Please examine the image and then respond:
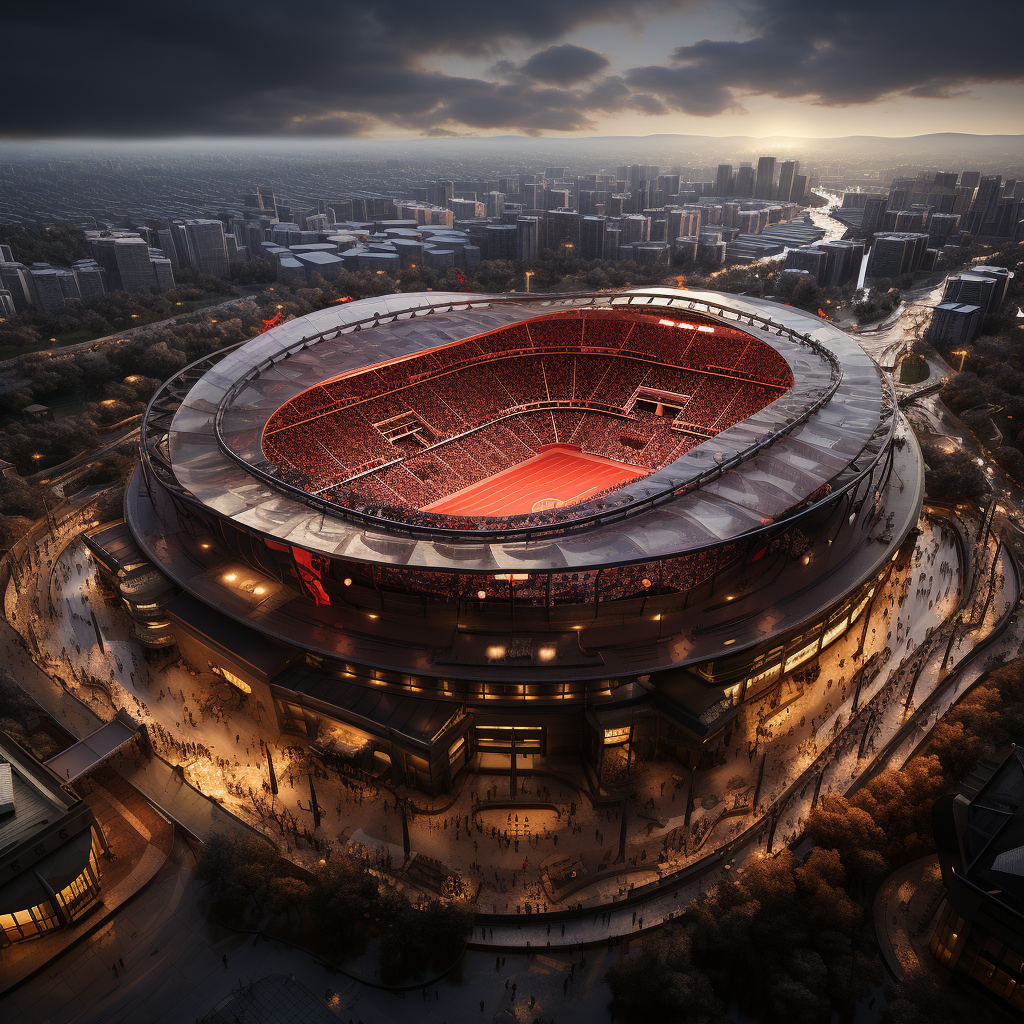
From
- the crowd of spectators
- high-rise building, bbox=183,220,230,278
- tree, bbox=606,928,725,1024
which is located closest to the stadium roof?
the crowd of spectators

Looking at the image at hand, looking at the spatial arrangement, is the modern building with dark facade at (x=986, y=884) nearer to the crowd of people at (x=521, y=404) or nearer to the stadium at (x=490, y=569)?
the stadium at (x=490, y=569)

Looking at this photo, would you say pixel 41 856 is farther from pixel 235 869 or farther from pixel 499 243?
pixel 499 243

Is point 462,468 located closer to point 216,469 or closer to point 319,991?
point 216,469

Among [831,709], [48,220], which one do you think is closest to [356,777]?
[831,709]

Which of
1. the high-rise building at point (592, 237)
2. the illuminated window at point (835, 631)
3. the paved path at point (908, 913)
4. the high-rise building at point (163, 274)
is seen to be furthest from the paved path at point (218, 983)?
the high-rise building at point (592, 237)

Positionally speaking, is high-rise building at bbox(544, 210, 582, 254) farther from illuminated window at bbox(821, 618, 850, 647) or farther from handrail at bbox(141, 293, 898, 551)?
illuminated window at bbox(821, 618, 850, 647)

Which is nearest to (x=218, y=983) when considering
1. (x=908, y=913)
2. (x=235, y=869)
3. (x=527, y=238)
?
(x=235, y=869)

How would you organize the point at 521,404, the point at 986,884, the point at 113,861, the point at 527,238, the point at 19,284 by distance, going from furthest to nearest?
the point at 527,238 < the point at 19,284 < the point at 521,404 < the point at 113,861 < the point at 986,884
